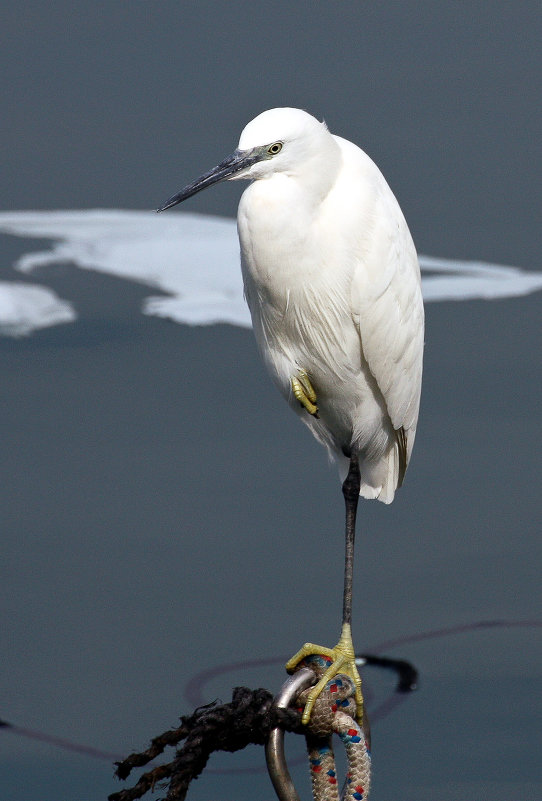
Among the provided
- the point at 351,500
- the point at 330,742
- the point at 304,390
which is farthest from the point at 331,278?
the point at 330,742

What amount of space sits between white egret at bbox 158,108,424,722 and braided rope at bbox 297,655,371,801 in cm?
2

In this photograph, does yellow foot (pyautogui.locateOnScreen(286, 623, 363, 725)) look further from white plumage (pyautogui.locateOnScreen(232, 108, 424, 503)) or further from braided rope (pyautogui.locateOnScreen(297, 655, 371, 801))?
white plumage (pyautogui.locateOnScreen(232, 108, 424, 503))

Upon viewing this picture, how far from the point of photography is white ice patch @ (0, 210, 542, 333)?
3.23 metres

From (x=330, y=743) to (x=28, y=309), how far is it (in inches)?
92.0

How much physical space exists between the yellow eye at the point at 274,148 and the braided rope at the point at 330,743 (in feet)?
1.57

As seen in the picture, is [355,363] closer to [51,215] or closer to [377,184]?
[377,184]

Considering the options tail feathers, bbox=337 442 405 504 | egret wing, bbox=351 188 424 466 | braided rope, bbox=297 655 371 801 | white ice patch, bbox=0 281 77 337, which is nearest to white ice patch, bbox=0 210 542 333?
white ice patch, bbox=0 281 77 337

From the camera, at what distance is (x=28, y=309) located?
126 inches

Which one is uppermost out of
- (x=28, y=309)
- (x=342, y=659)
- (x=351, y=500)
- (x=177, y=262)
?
(x=177, y=262)

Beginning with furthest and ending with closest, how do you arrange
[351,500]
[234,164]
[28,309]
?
1. [28,309]
2. [351,500]
3. [234,164]

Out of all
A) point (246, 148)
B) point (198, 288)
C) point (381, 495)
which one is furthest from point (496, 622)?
point (246, 148)

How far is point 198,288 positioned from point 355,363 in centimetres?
207

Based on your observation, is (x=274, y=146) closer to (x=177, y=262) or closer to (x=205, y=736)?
(x=205, y=736)

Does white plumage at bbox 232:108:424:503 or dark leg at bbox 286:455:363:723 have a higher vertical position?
white plumage at bbox 232:108:424:503
